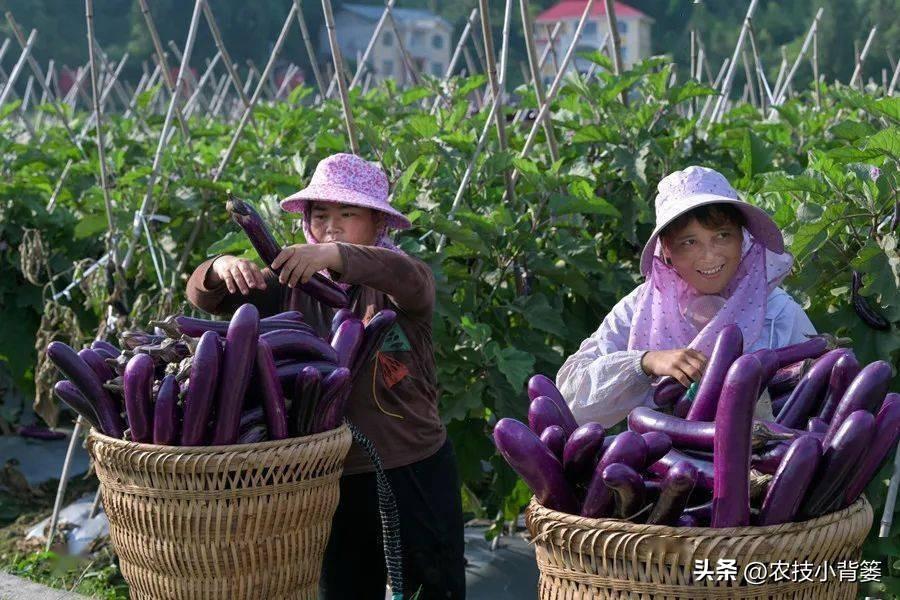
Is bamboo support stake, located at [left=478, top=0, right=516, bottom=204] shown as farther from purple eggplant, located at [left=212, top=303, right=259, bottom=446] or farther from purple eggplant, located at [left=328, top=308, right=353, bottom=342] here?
purple eggplant, located at [left=212, top=303, right=259, bottom=446]

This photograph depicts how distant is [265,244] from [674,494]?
40.1 inches

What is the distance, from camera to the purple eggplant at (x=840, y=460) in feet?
5.51

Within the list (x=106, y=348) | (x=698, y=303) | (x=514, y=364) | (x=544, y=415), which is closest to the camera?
(x=544, y=415)

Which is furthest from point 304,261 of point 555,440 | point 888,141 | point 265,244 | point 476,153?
point 888,141

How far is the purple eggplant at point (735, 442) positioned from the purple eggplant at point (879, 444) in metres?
0.20

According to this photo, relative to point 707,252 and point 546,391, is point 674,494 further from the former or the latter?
point 707,252

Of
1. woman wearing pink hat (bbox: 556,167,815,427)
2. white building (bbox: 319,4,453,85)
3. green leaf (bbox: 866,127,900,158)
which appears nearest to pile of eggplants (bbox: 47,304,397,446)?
woman wearing pink hat (bbox: 556,167,815,427)

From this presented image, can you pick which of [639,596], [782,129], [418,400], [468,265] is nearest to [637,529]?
[639,596]

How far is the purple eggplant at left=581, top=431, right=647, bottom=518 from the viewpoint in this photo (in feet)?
5.56

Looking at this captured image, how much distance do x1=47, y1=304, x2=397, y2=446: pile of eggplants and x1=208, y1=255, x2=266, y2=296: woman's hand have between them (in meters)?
0.14

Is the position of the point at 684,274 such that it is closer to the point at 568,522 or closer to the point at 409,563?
the point at 568,522

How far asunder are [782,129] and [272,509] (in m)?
3.21

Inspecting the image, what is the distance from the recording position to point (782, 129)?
15.5ft

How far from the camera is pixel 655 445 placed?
68.5 inches
